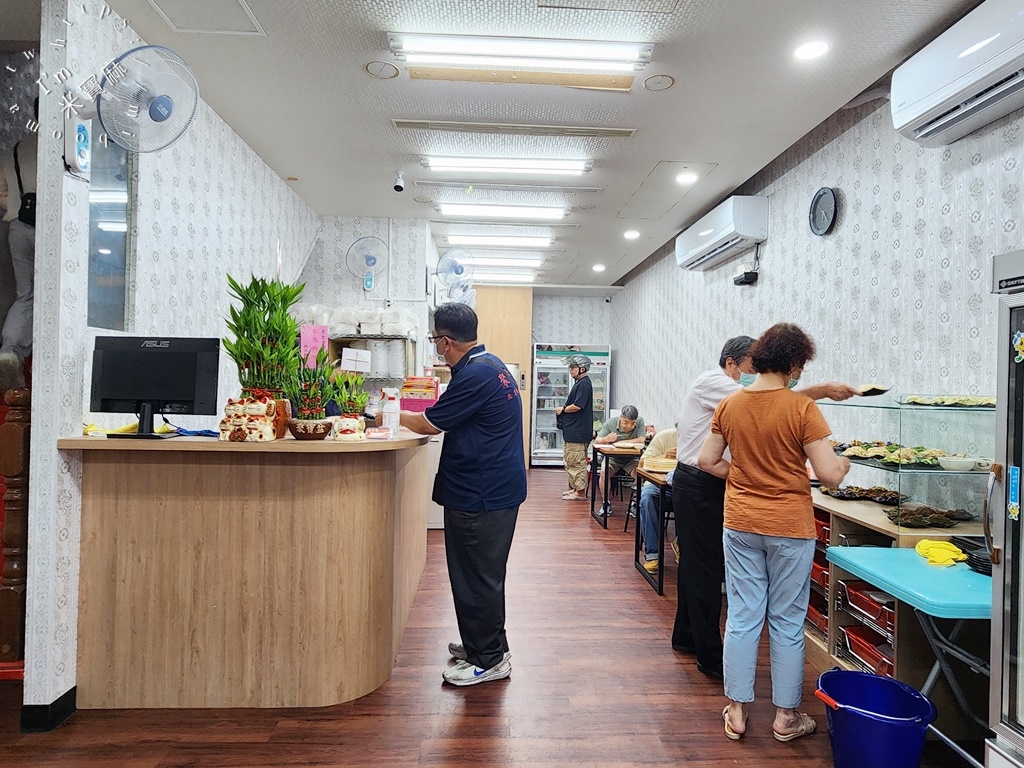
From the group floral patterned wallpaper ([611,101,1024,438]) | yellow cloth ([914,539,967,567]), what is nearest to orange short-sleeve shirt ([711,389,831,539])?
yellow cloth ([914,539,967,567])

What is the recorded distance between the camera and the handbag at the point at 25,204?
8.82 ft

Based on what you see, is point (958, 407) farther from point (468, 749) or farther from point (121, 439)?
point (121, 439)

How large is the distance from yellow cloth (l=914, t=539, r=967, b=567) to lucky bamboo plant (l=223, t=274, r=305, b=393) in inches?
104

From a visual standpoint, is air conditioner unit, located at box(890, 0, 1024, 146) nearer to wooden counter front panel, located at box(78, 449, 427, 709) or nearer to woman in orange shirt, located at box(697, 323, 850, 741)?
woman in orange shirt, located at box(697, 323, 850, 741)

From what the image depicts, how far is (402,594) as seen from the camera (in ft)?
10.6

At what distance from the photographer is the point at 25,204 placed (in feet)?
8.82

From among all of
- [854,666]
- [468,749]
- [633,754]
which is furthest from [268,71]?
[854,666]

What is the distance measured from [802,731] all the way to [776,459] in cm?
109

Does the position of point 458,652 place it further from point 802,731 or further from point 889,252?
point 889,252

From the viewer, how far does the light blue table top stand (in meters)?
1.94

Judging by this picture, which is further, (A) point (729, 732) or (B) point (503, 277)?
(B) point (503, 277)

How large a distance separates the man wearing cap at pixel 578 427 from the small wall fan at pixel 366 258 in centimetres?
268

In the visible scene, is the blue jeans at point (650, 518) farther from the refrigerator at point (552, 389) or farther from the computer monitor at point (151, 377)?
the refrigerator at point (552, 389)

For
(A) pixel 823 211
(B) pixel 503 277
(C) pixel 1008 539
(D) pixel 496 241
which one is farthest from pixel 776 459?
(B) pixel 503 277
